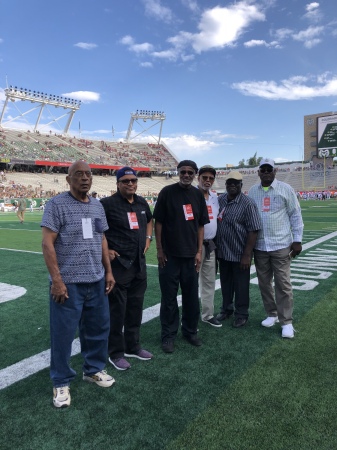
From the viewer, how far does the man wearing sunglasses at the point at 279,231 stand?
3.97 meters

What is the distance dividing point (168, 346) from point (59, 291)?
55.9 inches

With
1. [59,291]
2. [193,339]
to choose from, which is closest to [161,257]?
[193,339]

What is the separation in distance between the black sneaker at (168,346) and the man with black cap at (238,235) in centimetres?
93

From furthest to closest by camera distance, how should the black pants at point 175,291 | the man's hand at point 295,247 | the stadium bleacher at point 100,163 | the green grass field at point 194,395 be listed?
the stadium bleacher at point 100,163, the man's hand at point 295,247, the black pants at point 175,291, the green grass field at point 194,395

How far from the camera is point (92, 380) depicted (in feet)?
9.70

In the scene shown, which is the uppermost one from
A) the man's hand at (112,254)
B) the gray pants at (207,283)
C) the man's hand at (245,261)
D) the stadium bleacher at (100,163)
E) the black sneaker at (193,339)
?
the stadium bleacher at (100,163)

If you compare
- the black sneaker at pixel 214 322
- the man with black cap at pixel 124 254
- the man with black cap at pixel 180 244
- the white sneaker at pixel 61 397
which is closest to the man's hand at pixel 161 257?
the man with black cap at pixel 180 244

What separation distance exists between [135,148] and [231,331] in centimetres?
7066

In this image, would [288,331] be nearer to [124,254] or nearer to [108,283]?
[124,254]

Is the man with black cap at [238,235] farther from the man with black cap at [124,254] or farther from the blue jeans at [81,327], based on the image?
the blue jeans at [81,327]

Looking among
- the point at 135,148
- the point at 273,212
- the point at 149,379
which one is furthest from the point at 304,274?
the point at 135,148

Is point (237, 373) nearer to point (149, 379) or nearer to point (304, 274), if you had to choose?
point (149, 379)

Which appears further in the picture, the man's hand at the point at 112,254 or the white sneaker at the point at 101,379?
the man's hand at the point at 112,254

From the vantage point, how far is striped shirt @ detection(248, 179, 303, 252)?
400 centimetres
